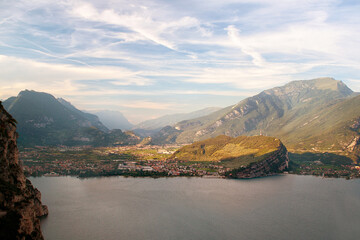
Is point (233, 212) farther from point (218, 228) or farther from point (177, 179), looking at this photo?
point (177, 179)

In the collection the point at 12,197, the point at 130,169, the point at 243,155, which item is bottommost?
the point at 130,169

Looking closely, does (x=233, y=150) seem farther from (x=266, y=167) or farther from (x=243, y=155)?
(x=266, y=167)

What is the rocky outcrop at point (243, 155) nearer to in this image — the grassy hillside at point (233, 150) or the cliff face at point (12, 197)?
the grassy hillside at point (233, 150)

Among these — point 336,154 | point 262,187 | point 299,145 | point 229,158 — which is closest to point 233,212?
point 262,187

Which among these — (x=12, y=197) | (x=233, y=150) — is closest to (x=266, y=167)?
(x=233, y=150)

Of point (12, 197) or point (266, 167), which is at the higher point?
point (12, 197)

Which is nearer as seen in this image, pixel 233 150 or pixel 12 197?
pixel 12 197

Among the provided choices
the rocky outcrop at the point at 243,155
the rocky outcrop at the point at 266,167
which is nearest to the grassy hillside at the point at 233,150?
the rocky outcrop at the point at 243,155
